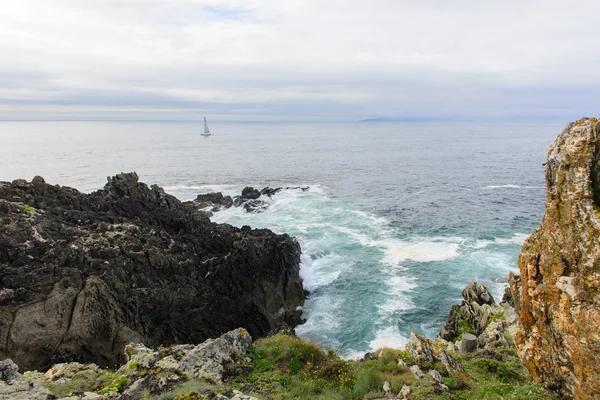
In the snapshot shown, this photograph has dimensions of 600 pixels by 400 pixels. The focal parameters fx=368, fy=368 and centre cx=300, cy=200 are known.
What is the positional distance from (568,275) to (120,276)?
77.7ft

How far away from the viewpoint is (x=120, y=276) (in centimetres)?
2391

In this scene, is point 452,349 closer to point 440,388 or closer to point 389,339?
point 389,339

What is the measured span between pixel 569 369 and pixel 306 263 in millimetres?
28813

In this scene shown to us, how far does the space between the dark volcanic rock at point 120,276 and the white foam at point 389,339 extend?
680cm

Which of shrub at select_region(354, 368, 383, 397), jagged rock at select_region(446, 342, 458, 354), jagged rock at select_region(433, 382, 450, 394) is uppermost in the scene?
jagged rock at select_region(433, 382, 450, 394)

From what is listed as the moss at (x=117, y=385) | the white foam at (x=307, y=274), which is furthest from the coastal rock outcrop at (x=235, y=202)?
the moss at (x=117, y=385)

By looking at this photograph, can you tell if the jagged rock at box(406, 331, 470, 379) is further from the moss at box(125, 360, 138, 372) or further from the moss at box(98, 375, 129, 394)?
the moss at box(98, 375, 129, 394)

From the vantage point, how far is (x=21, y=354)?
19656 mm

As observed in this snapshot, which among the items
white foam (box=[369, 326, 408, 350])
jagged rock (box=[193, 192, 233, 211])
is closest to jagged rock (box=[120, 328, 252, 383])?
white foam (box=[369, 326, 408, 350])

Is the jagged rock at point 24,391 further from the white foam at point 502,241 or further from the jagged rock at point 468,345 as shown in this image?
the white foam at point 502,241

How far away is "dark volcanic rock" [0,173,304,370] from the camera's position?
68.2 feet

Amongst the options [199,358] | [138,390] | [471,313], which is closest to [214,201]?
[471,313]

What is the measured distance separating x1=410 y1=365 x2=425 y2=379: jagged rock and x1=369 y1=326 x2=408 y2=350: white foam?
1236 cm

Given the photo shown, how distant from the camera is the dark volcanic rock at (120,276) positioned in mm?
20797
